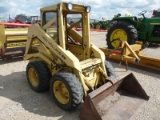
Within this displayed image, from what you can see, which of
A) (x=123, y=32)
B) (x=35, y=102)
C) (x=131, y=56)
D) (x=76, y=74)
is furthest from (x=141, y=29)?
(x=35, y=102)

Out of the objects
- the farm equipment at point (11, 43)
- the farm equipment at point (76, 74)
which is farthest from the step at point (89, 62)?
the farm equipment at point (11, 43)

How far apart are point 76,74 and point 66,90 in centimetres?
35

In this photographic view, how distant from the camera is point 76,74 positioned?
12.0 ft

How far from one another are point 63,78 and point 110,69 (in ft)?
4.04

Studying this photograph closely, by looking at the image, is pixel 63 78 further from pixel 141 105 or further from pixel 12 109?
pixel 141 105

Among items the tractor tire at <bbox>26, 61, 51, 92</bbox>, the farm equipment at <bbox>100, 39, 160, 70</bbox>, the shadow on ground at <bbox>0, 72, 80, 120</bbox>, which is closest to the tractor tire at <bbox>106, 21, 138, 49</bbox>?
the farm equipment at <bbox>100, 39, 160, 70</bbox>

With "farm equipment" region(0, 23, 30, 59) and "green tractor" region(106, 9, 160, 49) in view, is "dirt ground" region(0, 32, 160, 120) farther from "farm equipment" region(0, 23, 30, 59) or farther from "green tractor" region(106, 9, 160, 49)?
"green tractor" region(106, 9, 160, 49)

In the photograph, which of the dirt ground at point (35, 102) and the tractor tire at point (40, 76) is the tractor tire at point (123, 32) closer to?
the dirt ground at point (35, 102)

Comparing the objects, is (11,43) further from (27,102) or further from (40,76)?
(27,102)

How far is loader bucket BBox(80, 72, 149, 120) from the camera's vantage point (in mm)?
3092

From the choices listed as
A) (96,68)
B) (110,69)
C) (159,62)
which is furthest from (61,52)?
(159,62)

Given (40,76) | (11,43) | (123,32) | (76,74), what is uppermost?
(123,32)

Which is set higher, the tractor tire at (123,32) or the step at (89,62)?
the tractor tire at (123,32)

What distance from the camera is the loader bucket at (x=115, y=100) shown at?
10.1 feet
